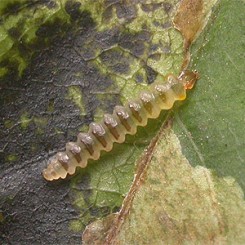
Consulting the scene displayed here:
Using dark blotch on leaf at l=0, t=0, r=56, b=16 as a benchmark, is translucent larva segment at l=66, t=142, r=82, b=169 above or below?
below

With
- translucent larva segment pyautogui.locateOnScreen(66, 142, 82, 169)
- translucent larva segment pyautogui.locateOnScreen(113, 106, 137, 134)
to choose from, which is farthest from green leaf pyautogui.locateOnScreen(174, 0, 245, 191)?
translucent larva segment pyautogui.locateOnScreen(66, 142, 82, 169)

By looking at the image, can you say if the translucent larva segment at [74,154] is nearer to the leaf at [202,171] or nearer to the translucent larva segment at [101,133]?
the translucent larva segment at [101,133]

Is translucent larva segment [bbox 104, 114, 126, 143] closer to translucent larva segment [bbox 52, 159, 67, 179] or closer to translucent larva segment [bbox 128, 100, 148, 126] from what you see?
translucent larva segment [bbox 128, 100, 148, 126]

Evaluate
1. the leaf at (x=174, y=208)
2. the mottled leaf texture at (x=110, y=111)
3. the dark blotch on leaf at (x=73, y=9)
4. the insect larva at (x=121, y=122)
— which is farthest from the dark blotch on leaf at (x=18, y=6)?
the leaf at (x=174, y=208)

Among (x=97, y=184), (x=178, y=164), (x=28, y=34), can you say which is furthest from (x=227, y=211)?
(x=28, y=34)

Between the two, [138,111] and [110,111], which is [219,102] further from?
[110,111]

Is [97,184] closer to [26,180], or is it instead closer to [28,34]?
[26,180]

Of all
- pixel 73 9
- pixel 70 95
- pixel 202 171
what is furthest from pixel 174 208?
pixel 73 9
